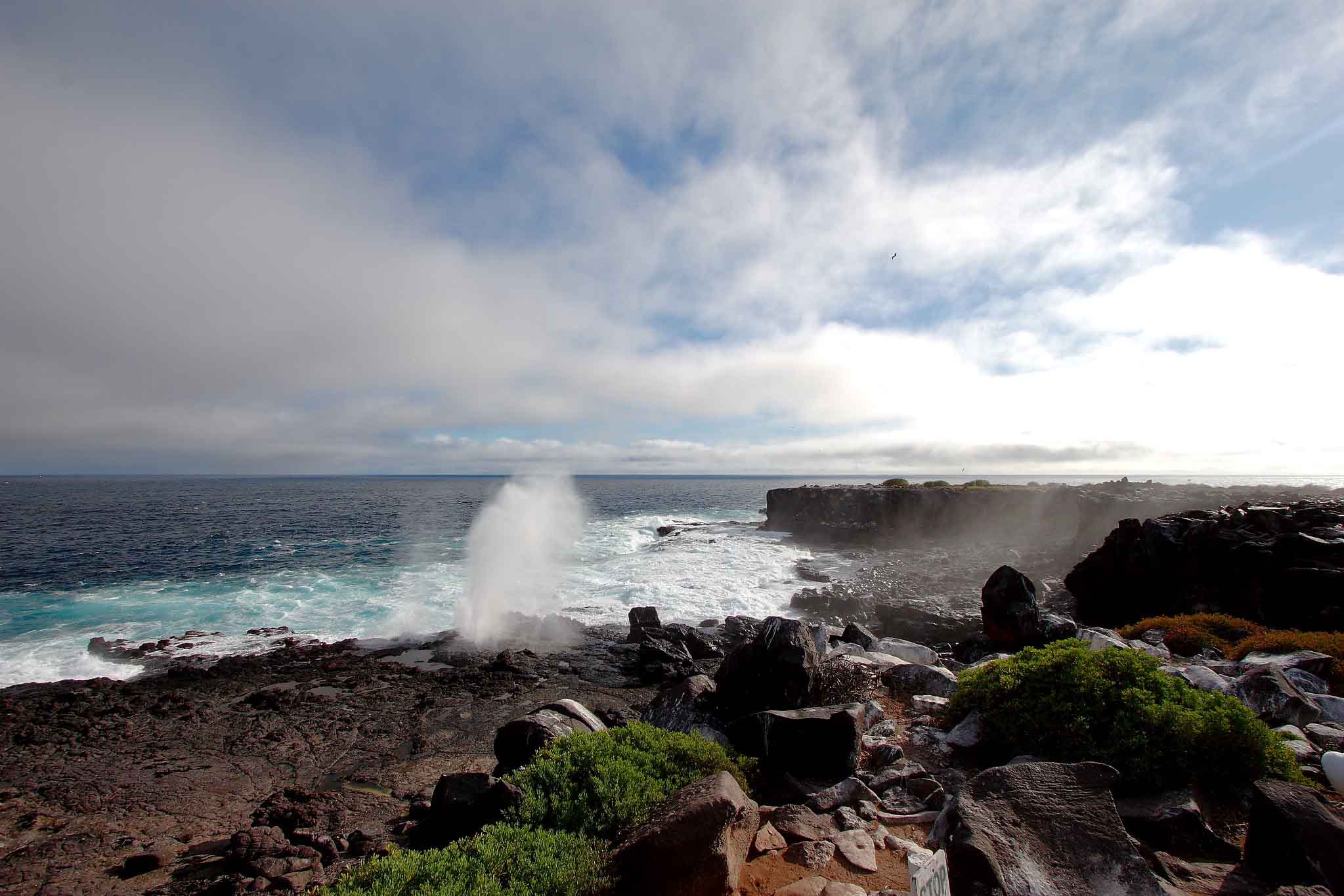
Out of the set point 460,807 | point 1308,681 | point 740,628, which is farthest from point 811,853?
point 740,628

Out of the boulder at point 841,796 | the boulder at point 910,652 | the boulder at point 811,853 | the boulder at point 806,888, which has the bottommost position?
the boulder at point 910,652

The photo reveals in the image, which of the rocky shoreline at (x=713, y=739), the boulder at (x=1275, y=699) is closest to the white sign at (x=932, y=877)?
the rocky shoreline at (x=713, y=739)

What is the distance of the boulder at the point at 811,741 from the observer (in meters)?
6.98

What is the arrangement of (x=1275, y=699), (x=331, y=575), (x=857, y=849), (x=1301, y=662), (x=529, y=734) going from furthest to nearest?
(x=331, y=575), (x=1301, y=662), (x=529, y=734), (x=1275, y=699), (x=857, y=849)

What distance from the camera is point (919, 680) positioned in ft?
32.9

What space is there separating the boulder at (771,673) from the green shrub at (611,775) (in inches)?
88.8

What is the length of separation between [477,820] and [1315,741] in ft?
34.1

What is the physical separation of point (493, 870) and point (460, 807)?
9.43 feet

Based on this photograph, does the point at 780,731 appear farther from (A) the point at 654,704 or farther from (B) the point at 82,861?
(B) the point at 82,861

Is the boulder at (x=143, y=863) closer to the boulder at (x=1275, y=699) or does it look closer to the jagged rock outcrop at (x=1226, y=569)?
the boulder at (x=1275, y=699)

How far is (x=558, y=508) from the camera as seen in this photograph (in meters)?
41.6

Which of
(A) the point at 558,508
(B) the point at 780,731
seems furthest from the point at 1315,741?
(A) the point at 558,508

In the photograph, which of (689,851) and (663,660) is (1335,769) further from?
(663,660)

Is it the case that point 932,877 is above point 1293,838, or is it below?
above
